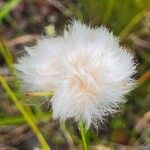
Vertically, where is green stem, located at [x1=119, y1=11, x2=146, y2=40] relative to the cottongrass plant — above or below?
above

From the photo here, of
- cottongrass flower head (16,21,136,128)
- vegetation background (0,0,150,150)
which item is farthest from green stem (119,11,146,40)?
cottongrass flower head (16,21,136,128)

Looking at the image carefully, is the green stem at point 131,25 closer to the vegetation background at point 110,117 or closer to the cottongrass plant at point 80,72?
the vegetation background at point 110,117

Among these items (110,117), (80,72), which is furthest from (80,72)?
(110,117)

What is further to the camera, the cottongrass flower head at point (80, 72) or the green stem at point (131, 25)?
the green stem at point (131, 25)

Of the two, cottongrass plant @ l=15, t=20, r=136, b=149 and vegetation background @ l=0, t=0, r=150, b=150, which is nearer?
cottongrass plant @ l=15, t=20, r=136, b=149

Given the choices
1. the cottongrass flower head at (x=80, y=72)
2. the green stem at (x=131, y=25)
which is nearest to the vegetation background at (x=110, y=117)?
the green stem at (x=131, y=25)

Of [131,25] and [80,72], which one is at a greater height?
[131,25]

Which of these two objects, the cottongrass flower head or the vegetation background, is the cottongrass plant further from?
the vegetation background

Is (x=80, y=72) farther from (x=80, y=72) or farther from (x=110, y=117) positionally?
(x=110, y=117)
